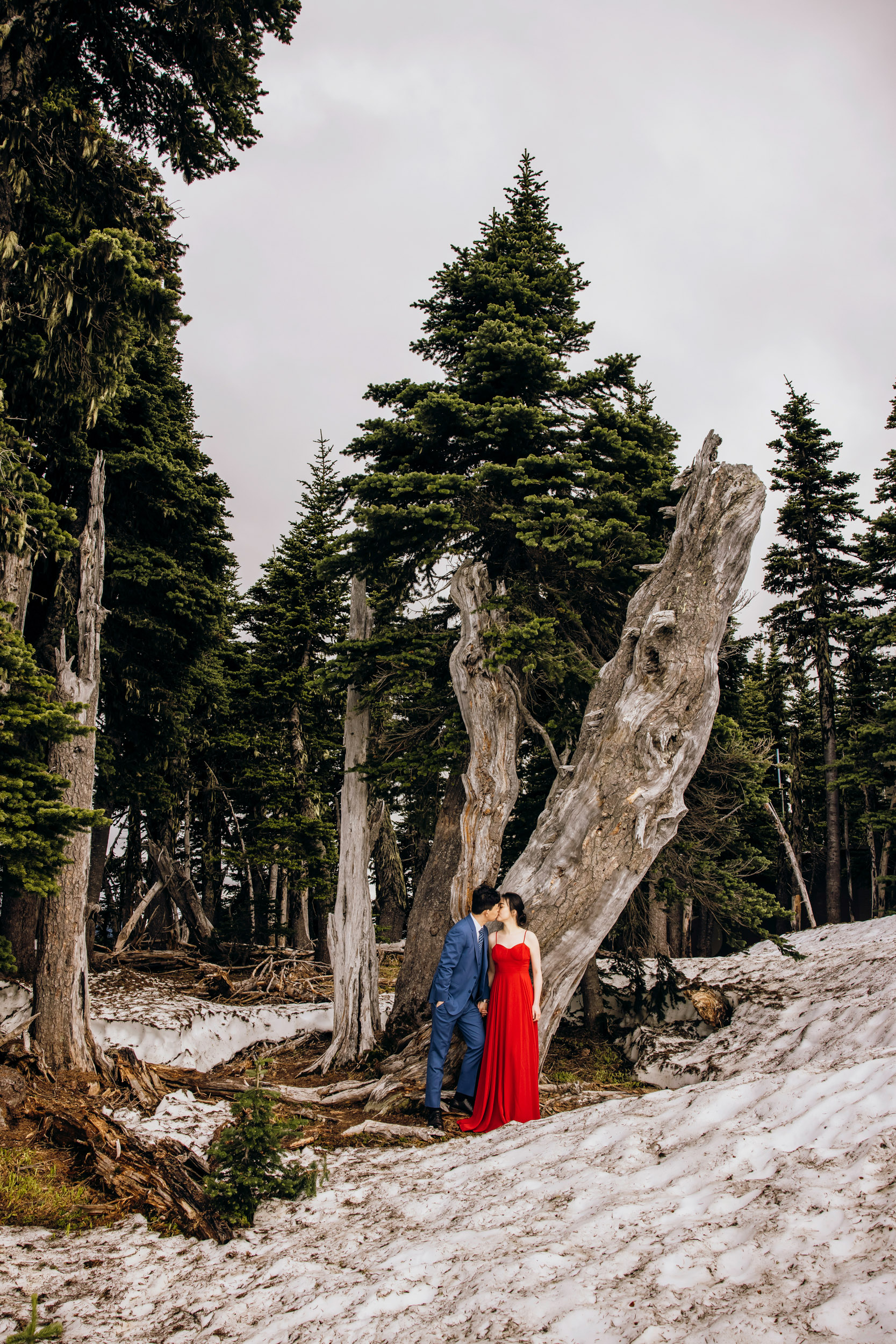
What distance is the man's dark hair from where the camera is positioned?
6465 millimetres

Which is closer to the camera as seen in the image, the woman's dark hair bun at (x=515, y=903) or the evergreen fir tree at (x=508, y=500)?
the woman's dark hair bun at (x=515, y=903)

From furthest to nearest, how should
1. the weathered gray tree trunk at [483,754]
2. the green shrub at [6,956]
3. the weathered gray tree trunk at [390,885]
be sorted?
the weathered gray tree trunk at [390,885], the weathered gray tree trunk at [483,754], the green shrub at [6,956]

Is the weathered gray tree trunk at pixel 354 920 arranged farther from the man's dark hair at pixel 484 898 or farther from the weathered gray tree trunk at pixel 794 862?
the weathered gray tree trunk at pixel 794 862

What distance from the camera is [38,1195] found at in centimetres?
484

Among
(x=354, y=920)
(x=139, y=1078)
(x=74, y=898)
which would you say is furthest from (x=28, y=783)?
(x=354, y=920)

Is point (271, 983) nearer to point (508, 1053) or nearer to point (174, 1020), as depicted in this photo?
point (174, 1020)

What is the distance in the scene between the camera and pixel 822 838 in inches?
1168

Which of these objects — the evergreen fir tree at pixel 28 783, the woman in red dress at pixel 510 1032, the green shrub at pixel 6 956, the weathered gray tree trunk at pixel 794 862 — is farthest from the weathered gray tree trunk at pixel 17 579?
the weathered gray tree trunk at pixel 794 862

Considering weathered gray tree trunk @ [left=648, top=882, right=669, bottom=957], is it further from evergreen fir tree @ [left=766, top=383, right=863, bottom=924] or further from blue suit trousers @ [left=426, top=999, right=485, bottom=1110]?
evergreen fir tree @ [left=766, top=383, right=863, bottom=924]

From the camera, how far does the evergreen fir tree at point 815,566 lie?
2031 cm

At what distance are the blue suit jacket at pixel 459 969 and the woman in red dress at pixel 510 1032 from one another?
165mm

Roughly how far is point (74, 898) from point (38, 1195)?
4.00m

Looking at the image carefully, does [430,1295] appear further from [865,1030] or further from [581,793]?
[581,793]

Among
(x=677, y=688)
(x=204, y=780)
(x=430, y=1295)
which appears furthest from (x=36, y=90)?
(x=204, y=780)
